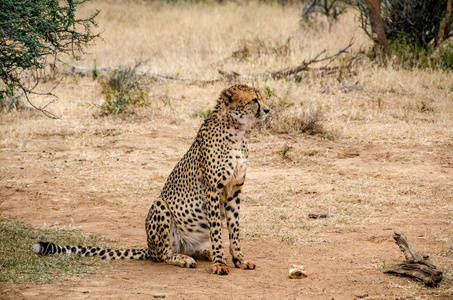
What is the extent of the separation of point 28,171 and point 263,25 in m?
9.79

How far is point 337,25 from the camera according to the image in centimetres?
1512

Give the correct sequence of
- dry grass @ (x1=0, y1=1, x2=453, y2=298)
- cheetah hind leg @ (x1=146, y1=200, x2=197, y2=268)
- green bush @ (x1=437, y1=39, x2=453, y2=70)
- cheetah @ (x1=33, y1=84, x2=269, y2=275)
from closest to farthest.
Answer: cheetah @ (x1=33, y1=84, x2=269, y2=275)
cheetah hind leg @ (x1=146, y1=200, x2=197, y2=268)
dry grass @ (x1=0, y1=1, x2=453, y2=298)
green bush @ (x1=437, y1=39, x2=453, y2=70)

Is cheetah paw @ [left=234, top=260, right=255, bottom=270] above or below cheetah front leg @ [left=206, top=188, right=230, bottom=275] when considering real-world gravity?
below

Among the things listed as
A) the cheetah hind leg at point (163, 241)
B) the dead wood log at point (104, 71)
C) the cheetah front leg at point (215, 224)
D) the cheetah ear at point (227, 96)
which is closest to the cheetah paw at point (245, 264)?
the cheetah front leg at point (215, 224)

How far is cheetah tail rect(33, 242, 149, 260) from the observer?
4.44 metres

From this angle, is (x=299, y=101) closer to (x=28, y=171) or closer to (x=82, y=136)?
(x=82, y=136)

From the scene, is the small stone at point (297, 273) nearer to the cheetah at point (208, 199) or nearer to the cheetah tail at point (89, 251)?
the cheetah at point (208, 199)

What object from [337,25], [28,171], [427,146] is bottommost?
[28,171]

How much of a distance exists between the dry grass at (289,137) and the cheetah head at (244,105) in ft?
4.39

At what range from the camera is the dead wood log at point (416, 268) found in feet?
12.9

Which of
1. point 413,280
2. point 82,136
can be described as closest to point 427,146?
point 413,280

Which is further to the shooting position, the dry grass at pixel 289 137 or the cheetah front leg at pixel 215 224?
the dry grass at pixel 289 137

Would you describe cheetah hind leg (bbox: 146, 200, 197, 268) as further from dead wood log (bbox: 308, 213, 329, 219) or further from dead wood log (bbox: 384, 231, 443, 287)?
→ dead wood log (bbox: 308, 213, 329, 219)

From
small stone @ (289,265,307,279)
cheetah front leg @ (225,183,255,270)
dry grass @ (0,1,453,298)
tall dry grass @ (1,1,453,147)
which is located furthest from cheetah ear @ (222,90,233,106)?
tall dry grass @ (1,1,453,147)
